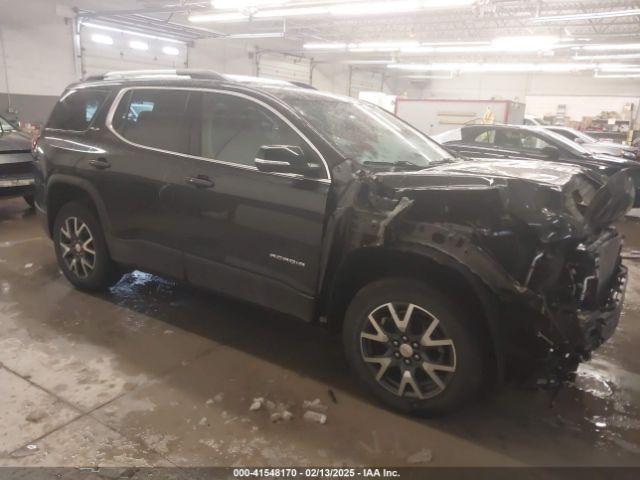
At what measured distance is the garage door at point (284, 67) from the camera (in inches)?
797

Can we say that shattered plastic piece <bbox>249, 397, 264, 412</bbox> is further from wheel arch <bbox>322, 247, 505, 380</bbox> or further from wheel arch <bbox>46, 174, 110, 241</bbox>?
wheel arch <bbox>46, 174, 110, 241</bbox>

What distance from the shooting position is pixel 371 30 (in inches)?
713

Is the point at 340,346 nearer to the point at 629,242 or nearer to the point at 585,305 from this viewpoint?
the point at 585,305

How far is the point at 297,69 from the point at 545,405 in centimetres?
2140

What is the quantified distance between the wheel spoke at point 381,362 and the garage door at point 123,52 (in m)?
14.4

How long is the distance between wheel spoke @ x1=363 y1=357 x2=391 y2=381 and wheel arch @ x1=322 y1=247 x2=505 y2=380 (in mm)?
322

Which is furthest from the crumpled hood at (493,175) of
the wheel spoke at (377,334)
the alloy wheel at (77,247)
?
the alloy wheel at (77,247)

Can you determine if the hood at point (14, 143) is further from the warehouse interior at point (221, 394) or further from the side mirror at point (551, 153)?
the side mirror at point (551, 153)

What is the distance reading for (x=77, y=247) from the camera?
412cm

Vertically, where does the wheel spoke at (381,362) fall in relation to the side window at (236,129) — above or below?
below

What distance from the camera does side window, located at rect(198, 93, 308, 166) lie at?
3.03 metres

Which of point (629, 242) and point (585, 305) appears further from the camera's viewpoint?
point (629, 242)

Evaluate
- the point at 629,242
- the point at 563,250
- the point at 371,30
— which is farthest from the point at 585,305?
the point at 371,30

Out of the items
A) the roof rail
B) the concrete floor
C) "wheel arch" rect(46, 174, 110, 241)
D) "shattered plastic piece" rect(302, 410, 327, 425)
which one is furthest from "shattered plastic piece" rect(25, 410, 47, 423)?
the roof rail
